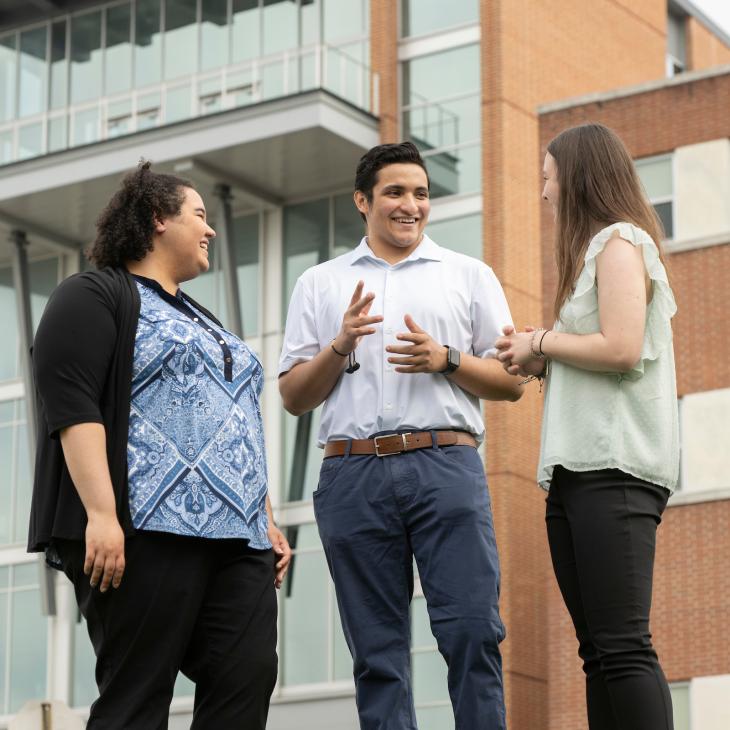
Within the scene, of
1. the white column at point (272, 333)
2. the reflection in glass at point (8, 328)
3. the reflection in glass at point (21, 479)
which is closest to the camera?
the white column at point (272, 333)

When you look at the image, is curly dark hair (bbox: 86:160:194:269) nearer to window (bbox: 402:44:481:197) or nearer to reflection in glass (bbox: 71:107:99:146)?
window (bbox: 402:44:481:197)

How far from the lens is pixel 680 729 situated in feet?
78.7

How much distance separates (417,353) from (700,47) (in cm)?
3078

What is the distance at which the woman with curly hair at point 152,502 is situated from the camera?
5.44m

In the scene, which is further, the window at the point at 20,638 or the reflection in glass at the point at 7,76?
the reflection in glass at the point at 7,76

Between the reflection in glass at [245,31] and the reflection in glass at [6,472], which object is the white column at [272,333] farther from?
the reflection in glass at [6,472]

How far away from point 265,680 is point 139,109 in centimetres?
2403

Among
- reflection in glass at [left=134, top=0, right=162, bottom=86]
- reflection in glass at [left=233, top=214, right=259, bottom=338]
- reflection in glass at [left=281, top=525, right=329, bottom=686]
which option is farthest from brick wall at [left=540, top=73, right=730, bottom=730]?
reflection in glass at [left=134, top=0, right=162, bottom=86]

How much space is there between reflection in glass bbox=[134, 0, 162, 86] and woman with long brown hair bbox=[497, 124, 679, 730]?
24314 mm

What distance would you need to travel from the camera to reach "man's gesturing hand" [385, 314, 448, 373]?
237 inches

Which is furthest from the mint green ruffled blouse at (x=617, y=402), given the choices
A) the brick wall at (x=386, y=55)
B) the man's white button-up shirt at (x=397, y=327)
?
the brick wall at (x=386, y=55)

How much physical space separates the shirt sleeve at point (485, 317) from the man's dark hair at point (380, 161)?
0.49m

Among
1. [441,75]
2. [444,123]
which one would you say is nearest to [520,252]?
[444,123]

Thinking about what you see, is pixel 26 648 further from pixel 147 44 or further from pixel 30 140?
pixel 147 44
